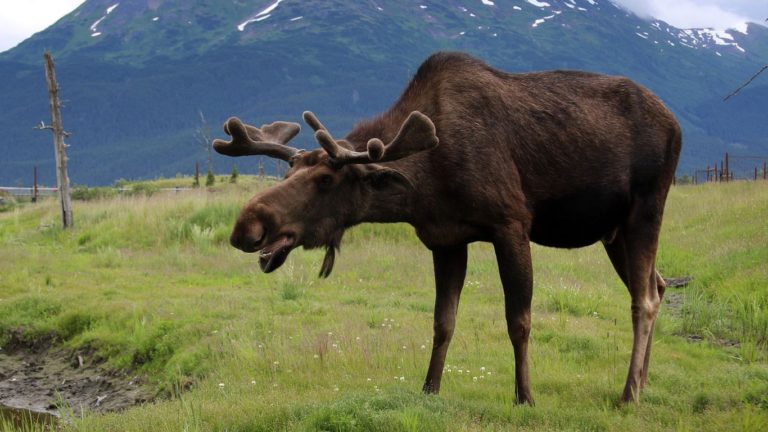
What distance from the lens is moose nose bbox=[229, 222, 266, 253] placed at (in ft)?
15.7

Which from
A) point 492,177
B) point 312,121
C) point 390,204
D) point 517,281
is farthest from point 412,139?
point 517,281

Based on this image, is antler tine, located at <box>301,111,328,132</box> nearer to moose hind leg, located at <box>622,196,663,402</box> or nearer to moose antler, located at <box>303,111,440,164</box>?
moose antler, located at <box>303,111,440,164</box>

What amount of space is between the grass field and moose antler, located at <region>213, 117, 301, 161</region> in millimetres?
1821

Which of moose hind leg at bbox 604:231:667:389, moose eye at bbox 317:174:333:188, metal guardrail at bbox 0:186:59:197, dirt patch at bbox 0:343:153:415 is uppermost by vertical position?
moose eye at bbox 317:174:333:188

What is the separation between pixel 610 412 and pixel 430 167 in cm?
223

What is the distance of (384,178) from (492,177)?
Answer: 0.75 meters

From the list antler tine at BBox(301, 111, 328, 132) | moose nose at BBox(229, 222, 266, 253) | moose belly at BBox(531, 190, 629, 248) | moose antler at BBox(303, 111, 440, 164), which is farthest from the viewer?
moose belly at BBox(531, 190, 629, 248)

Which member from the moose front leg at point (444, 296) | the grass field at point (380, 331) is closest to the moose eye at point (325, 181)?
the moose front leg at point (444, 296)

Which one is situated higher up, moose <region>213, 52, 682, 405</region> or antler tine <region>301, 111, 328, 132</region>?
antler tine <region>301, 111, 328, 132</region>

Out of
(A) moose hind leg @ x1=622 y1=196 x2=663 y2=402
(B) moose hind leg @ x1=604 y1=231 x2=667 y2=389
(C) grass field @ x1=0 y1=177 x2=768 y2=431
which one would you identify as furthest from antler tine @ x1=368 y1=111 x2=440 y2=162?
(B) moose hind leg @ x1=604 y1=231 x2=667 y2=389

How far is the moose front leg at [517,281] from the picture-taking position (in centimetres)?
559

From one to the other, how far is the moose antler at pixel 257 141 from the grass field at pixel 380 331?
1821 millimetres

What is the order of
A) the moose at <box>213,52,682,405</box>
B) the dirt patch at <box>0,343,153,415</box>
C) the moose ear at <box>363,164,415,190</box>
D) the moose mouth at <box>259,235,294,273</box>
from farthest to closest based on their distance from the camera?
the dirt patch at <box>0,343,153,415</box> → the moose ear at <box>363,164,415,190</box> → the moose at <box>213,52,682,405</box> → the moose mouth at <box>259,235,294,273</box>

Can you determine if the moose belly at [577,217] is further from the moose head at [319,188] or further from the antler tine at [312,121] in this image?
the antler tine at [312,121]
